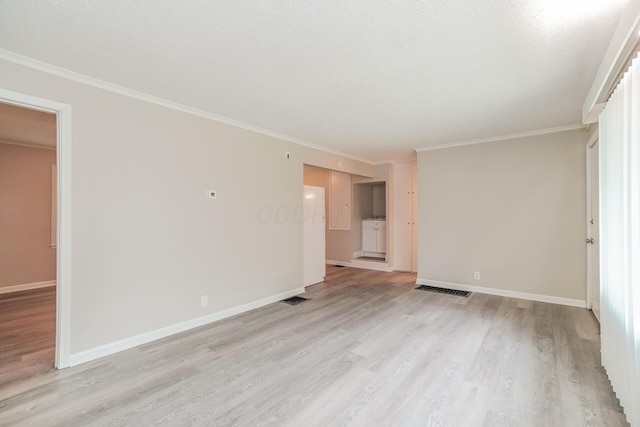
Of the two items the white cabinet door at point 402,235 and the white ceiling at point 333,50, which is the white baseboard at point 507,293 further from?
A: the white ceiling at point 333,50

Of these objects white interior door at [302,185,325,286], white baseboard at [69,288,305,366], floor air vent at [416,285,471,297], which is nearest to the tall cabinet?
floor air vent at [416,285,471,297]

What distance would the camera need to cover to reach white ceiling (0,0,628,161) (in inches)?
67.4

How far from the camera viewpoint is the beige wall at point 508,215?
13.4ft

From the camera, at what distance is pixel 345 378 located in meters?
2.34

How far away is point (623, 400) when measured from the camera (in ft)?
6.09

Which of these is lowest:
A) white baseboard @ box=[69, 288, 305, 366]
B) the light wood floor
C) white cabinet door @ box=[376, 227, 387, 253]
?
the light wood floor

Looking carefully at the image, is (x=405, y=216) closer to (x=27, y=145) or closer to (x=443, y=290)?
(x=443, y=290)

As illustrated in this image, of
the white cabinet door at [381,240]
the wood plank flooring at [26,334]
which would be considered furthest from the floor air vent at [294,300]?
the white cabinet door at [381,240]

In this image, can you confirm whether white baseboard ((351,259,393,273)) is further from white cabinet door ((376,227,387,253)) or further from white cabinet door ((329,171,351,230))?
white cabinet door ((329,171,351,230))

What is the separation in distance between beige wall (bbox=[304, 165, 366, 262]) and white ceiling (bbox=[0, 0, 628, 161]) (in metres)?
3.87

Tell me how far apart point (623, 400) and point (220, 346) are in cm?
313

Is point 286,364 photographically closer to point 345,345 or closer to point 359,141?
point 345,345

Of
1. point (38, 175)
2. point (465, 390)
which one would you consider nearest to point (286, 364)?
point (465, 390)

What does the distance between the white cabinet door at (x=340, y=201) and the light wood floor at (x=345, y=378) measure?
12.3 ft
